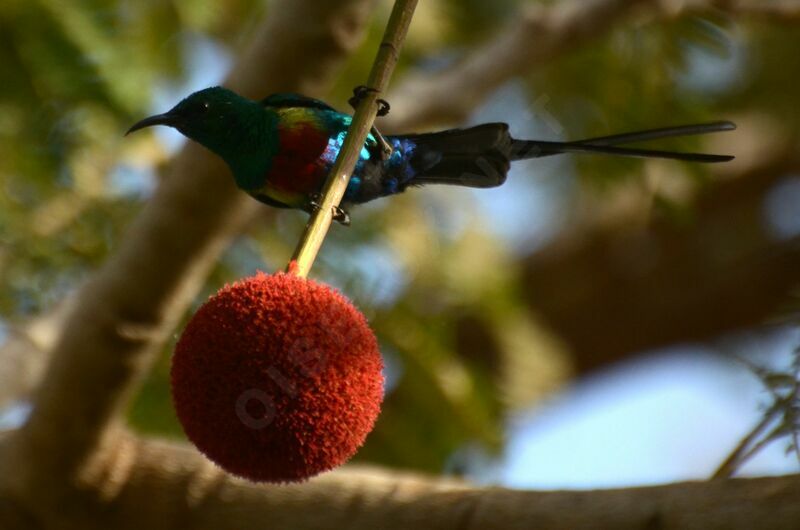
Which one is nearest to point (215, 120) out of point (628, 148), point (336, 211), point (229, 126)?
point (229, 126)

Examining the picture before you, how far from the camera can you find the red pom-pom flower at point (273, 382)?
3.76 feet

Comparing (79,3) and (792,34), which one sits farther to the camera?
(792,34)

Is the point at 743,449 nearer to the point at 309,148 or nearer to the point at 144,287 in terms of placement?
the point at 309,148

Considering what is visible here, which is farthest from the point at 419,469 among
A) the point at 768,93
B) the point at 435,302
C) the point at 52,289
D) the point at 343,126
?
the point at 768,93

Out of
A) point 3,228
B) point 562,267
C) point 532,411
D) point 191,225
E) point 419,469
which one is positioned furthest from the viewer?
point 562,267

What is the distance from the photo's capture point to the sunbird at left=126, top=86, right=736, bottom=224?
1428 millimetres

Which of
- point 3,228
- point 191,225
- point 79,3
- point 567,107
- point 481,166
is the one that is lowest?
point 481,166

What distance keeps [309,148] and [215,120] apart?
0.41 ft

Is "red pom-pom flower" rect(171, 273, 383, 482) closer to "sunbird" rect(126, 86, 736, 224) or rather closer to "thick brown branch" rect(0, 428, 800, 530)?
"sunbird" rect(126, 86, 736, 224)

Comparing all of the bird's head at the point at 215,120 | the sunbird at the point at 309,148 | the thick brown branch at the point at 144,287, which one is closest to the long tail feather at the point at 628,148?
the sunbird at the point at 309,148

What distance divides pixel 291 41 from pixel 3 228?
1191mm

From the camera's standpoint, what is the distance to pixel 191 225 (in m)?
2.15

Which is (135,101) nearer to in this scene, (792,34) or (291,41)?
(291,41)

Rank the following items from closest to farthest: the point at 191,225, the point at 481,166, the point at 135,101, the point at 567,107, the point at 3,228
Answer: the point at 481,166, the point at 191,225, the point at 135,101, the point at 3,228, the point at 567,107
